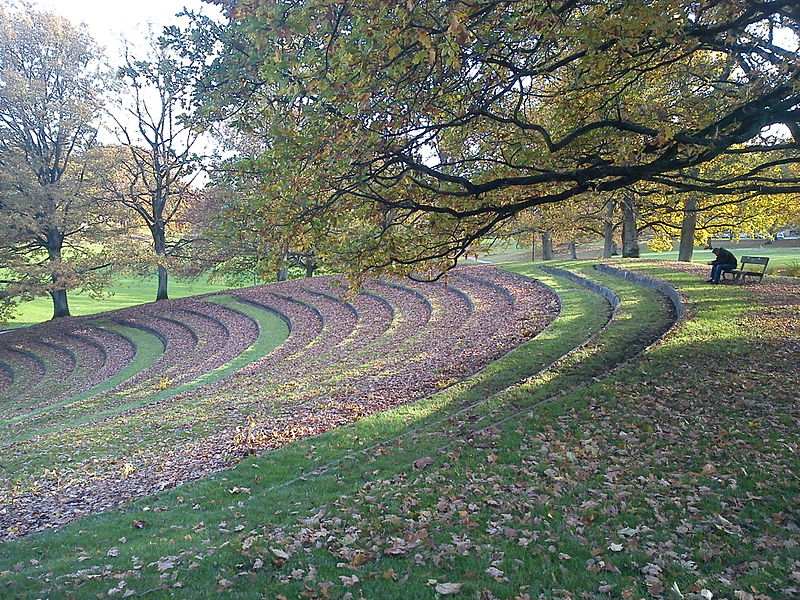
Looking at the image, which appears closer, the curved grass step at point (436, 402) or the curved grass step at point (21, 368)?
the curved grass step at point (436, 402)

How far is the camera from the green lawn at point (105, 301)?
38.3 meters

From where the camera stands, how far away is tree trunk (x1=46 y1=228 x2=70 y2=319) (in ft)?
93.6

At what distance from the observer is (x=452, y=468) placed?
707 centimetres

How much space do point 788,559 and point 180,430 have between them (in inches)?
376

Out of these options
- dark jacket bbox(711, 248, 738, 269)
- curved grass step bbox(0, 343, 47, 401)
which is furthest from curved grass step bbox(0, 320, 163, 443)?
dark jacket bbox(711, 248, 738, 269)

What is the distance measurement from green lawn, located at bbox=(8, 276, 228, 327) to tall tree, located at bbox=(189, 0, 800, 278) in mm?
27890

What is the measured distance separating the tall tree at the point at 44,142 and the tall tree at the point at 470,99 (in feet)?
78.6

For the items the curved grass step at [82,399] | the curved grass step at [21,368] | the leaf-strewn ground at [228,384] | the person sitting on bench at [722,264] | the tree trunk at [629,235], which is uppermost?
the tree trunk at [629,235]

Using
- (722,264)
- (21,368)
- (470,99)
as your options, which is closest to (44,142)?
(21,368)

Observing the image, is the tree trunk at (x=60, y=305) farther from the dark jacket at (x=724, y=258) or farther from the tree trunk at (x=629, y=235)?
the dark jacket at (x=724, y=258)

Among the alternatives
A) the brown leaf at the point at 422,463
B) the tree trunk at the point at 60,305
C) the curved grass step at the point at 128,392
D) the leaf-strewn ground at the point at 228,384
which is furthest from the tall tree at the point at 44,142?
the brown leaf at the point at 422,463

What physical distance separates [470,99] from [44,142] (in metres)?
29.3

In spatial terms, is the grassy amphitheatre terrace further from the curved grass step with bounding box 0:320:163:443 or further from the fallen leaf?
the curved grass step with bounding box 0:320:163:443

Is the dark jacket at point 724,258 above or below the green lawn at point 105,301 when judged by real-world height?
above
